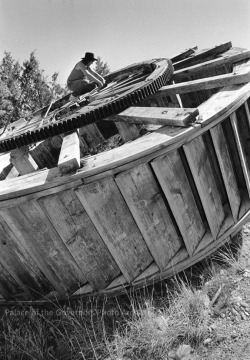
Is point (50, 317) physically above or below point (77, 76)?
below

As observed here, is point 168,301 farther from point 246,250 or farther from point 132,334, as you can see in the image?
point 246,250

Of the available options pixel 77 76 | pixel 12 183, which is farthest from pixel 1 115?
pixel 12 183

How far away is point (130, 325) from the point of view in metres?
2.32

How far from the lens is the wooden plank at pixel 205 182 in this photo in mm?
2404

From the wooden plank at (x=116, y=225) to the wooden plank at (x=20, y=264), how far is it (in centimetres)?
85

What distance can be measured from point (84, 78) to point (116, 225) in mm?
3935

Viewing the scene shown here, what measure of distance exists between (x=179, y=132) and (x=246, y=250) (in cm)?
173

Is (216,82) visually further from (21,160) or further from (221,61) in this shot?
(21,160)

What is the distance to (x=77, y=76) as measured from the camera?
530 cm

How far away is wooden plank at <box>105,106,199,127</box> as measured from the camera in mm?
2146

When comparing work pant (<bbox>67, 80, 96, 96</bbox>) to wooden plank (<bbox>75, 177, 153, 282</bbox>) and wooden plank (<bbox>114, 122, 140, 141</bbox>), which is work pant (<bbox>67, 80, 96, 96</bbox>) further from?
wooden plank (<bbox>75, 177, 153, 282</bbox>)

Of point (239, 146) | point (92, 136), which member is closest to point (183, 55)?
point (92, 136)

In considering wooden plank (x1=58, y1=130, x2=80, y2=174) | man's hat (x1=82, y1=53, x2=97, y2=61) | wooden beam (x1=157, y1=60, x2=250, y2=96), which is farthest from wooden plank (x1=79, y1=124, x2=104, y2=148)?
wooden plank (x1=58, y1=130, x2=80, y2=174)

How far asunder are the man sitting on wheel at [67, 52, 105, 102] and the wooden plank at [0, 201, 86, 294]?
3.00 metres
